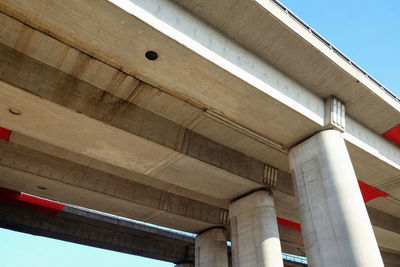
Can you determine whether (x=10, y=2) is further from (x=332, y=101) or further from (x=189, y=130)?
(x=332, y=101)

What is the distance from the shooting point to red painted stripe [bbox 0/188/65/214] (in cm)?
2145

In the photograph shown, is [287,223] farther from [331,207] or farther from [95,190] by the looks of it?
[95,190]

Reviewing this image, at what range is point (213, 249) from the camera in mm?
24094

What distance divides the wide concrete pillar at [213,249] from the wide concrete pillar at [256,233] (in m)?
5.41

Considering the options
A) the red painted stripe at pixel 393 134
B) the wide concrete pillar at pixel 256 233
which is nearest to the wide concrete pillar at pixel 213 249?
the wide concrete pillar at pixel 256 233

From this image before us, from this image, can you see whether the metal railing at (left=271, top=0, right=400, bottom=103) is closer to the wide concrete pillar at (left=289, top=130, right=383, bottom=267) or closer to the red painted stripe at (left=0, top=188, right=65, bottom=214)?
the wide concrete pillar at (left=289, top=130, right=383, bottom=267)

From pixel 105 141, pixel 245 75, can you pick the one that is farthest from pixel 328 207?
pixel 105 141

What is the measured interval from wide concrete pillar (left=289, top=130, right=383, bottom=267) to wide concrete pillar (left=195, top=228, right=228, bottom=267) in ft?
36.9

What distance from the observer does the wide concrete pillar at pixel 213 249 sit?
77.7 feet

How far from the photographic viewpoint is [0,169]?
55.2ft

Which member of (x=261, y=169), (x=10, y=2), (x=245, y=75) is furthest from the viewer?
(x=261, y=169)

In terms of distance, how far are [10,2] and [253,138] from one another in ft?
36.9

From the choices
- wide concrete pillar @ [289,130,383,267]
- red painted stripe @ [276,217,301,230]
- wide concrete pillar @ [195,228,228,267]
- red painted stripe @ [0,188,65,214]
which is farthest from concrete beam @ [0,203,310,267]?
wide concrete pillar @ [289,130,383,267]

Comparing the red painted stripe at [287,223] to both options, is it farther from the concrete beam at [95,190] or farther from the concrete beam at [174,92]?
the concrete beam at [174,92]
